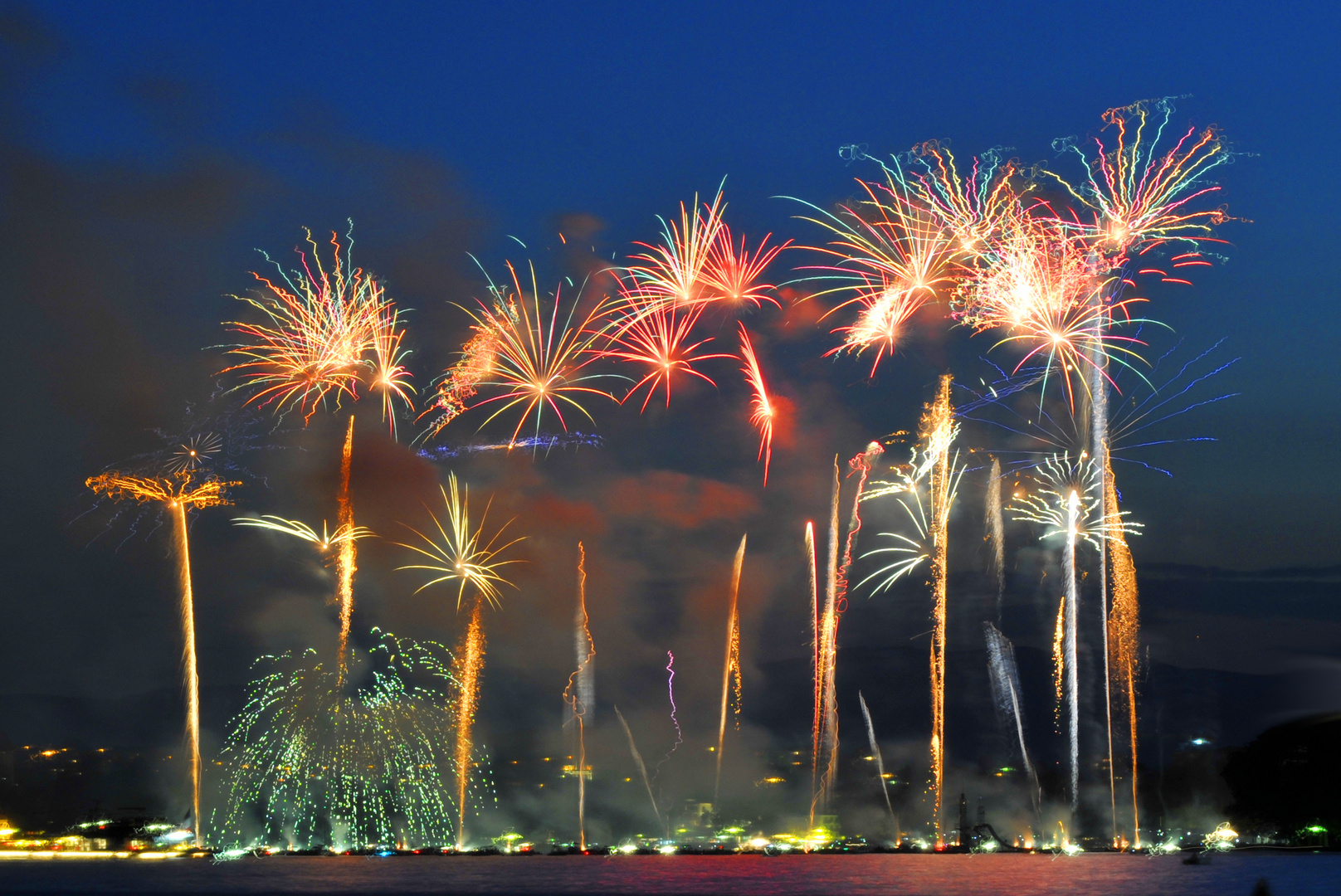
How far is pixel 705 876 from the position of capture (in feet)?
367

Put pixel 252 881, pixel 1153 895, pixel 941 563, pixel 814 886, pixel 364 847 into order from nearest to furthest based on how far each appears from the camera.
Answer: pixel 941 563, pixel 1153 895, pixel 814 886, pixel 252 881, pixel 364 847

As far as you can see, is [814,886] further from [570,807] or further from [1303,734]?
[570,807]

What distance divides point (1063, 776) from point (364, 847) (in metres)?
97.0

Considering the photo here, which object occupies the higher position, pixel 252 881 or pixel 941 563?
pixel 941 563

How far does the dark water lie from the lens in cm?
8600

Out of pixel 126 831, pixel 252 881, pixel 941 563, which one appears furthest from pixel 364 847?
pixel 941 563

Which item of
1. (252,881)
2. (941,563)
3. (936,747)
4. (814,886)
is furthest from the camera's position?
(252,881)

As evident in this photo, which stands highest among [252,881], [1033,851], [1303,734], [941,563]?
[941,563]

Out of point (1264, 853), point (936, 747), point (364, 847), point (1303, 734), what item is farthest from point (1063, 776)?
point (936, 747)

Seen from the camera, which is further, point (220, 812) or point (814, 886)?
point (220, 812)

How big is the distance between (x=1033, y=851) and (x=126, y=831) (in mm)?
122402

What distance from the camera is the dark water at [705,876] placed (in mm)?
86000

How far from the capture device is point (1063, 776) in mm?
158500

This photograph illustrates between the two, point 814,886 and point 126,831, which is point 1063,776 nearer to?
point 814,886
